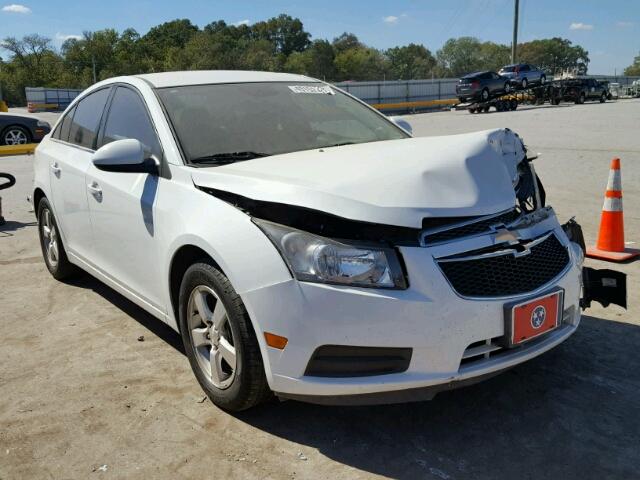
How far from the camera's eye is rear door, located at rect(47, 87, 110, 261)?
14.3 ft

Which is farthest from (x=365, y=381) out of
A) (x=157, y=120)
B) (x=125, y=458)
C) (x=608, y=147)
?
(x=608, y=147)

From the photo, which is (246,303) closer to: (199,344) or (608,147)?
(199,344)

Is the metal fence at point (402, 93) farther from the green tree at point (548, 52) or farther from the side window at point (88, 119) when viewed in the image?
the green tree at point (548, 52)

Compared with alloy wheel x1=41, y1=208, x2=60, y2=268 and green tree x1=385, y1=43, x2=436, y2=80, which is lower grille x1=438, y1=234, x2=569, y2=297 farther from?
green tree x1=385, y1=43, x2=436, y2=80

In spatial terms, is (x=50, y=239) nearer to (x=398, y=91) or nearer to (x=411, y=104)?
(x=411, y=104)

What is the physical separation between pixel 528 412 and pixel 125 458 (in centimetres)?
188

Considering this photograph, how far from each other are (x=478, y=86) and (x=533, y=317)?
105 feet

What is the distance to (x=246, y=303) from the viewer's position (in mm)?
2678

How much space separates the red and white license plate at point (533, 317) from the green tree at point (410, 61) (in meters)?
108

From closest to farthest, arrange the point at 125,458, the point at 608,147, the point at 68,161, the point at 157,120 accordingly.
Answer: the point at 125,458
the point at 157,120
the point at 68,161
the point at 608,147

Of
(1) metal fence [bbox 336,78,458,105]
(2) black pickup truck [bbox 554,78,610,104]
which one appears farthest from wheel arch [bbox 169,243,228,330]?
(1) metal fence [bbox 336,78,458,105]

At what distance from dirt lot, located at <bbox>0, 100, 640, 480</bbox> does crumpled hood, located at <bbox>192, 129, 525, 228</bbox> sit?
1.00 meters

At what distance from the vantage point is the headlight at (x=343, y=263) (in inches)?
99.4

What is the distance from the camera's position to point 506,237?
278 cm
